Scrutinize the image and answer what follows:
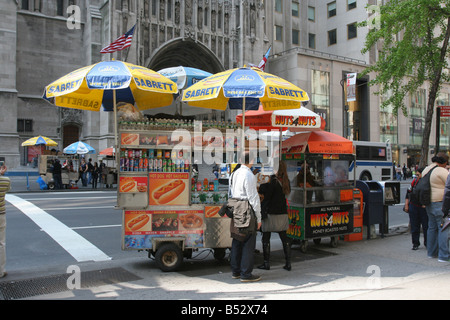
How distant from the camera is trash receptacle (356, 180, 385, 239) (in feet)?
30.6

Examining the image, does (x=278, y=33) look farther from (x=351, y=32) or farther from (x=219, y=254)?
(x=219, y=254)

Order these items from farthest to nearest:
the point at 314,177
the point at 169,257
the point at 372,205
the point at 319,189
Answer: the point at 372,205
the point at 314,177
the point at 319,189
the point at 169,257

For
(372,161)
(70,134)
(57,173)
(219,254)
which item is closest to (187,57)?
(70,134)

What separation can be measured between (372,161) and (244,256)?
23.9 metres

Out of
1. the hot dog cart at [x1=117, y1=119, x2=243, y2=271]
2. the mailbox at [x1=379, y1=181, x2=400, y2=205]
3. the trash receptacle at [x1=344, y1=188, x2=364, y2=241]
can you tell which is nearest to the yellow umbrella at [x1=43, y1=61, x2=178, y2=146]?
the hot dog cart at [x1=117, y1=119, x2=243, y2=271]

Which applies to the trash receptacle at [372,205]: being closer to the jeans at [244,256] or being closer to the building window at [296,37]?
the jeans at [244,256]

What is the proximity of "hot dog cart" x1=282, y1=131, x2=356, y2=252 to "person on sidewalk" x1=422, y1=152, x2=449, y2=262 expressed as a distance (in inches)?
65.4

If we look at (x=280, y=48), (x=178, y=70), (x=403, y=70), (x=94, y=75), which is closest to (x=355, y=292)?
(x=94, y=75)

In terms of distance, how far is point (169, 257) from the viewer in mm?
6555

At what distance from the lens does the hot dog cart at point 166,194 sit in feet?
21.3

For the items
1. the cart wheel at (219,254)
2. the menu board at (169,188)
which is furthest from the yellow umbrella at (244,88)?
the cart wheel at (219,254)

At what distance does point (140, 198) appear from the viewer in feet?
21.5

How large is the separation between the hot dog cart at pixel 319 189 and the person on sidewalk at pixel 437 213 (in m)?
1.66

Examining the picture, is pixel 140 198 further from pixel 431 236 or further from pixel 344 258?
pixel 431 236
